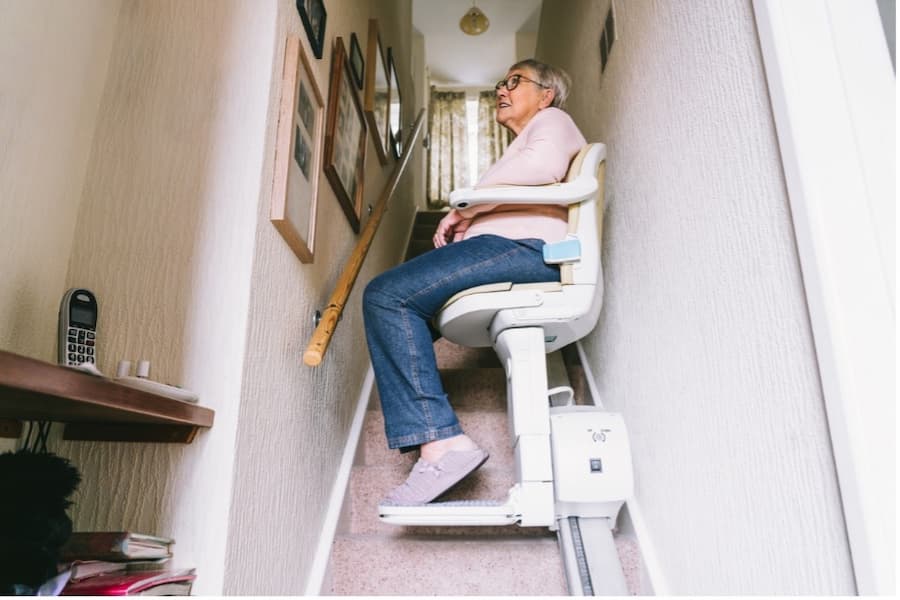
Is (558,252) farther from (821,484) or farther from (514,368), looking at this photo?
(821,484)

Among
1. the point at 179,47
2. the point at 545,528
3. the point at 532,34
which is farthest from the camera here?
the point at 532,34

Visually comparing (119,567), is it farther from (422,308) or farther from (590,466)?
(590,466)

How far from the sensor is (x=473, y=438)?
188 cm

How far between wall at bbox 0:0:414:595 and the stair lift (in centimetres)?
35

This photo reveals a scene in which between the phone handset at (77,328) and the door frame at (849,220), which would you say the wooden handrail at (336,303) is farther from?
the door frame at (849,220)

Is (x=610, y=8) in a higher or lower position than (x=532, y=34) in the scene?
lower

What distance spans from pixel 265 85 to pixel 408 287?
57cm

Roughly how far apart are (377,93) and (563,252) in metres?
1.58

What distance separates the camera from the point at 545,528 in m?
1.57

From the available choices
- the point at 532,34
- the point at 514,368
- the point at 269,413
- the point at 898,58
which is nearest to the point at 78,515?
the point at 269,413

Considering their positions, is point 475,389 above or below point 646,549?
above

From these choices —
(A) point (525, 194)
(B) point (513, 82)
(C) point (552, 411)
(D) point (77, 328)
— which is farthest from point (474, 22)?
(D) point (77, 328)

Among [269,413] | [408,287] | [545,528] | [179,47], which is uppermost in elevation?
[179,47]

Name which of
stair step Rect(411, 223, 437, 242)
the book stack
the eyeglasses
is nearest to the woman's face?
the eyeglasses
